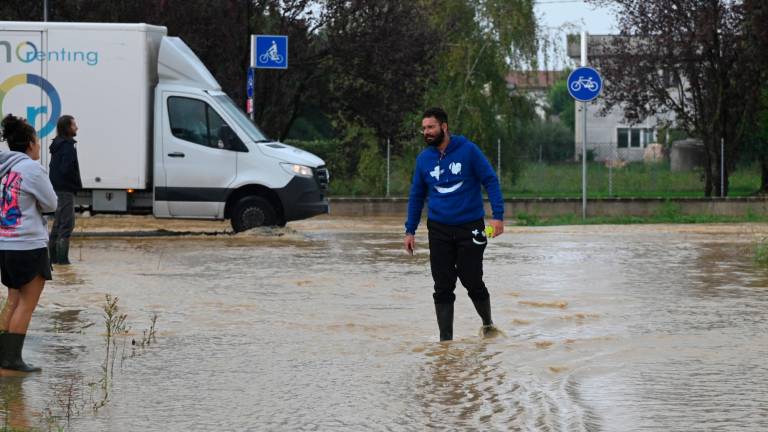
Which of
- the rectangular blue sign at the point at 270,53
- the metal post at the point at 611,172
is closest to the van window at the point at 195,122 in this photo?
the rectangular blue sign at the point at 270,53

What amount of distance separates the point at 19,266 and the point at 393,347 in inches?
107

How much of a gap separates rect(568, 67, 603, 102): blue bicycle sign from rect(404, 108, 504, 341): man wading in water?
15.9 m

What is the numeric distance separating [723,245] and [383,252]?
4.89 metres

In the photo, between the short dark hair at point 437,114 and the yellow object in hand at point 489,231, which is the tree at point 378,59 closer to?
the short dark hair at point 437,114

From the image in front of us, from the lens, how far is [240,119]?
70.7ft

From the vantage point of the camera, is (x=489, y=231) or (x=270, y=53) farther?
(x=270, y=53)

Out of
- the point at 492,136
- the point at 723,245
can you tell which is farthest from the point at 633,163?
the point at 723,245

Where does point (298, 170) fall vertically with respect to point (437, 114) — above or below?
below

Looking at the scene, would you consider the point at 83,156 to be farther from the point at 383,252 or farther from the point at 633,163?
the point at 633,163

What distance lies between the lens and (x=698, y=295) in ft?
44.0

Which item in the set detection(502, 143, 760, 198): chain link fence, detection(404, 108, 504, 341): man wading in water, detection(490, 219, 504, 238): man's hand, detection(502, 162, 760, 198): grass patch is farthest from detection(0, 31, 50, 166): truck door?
detection(502, 143, 760, 198): chain link fence

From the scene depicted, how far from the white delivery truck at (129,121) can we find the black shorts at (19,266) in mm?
12390

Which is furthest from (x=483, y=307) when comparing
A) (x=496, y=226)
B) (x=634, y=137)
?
(x=634, y=137)

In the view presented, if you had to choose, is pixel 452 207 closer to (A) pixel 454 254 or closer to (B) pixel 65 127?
(A) pixel 454 254
